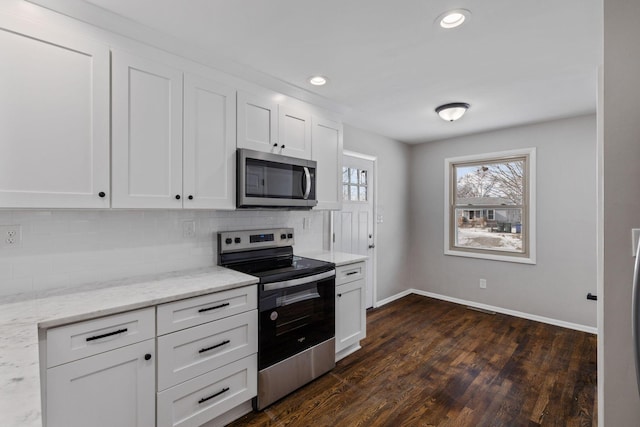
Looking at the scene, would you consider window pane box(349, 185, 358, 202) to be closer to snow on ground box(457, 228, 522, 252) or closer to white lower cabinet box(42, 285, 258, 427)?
snow on ground box(457, 228, 522, 252)

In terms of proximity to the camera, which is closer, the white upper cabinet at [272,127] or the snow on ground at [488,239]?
the white upper cabinet at [272,127]

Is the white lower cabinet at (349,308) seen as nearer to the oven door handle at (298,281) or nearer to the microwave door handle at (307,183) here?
the oven door handle at (298,281)

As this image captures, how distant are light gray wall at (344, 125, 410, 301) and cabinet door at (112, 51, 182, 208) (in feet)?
7.89

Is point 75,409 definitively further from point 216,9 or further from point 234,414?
point 216,9

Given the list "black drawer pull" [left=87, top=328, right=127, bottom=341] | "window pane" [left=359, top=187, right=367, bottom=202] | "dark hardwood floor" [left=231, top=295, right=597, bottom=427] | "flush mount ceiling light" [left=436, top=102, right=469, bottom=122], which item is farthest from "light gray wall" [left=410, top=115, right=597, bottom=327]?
"black drawer pull" [left=87, top=328, right=127, bottom=341]

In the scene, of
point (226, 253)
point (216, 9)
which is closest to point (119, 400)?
point (226, 253)

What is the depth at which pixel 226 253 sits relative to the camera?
242 cm

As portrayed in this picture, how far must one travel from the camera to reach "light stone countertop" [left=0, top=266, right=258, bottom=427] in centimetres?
68

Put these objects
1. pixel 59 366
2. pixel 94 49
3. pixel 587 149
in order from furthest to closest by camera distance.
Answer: pixel 587 149 < pixel 94 49 < pixel 59 366

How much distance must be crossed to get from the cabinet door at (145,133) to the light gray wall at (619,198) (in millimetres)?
2231

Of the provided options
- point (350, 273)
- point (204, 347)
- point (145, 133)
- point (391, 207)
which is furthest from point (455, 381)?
point (145, 133)

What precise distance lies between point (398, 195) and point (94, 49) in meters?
3.86

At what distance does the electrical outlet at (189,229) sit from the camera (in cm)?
228

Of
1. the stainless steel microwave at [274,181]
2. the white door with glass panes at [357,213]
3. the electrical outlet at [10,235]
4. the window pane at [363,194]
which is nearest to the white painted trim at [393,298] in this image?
the white door with glass panes at [357,213]
